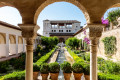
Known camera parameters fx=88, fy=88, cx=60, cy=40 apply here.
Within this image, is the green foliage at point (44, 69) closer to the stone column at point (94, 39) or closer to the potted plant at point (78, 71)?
the potted plant at point (78, 71)

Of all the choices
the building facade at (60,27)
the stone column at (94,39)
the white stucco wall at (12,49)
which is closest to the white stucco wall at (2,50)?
the white stucco wall at (12,49)

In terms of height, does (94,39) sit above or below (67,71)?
above

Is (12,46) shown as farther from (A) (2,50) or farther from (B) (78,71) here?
(B) (78,71)

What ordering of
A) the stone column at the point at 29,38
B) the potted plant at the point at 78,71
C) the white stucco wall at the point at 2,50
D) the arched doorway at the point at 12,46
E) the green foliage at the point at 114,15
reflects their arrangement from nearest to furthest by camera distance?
the stone column at the point at 29,38
the potted plant at the point at 78,71
the white stucco wall at the point at 2,50
the arched doorway at the point at 12,46
the green foliage at the point at 114,15

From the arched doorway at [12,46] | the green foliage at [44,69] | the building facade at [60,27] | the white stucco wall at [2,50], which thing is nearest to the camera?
the green foliage at [44,69]

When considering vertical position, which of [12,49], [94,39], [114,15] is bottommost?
[12,49]

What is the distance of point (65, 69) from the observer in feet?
15.0

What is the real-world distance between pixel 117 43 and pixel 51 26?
42921 millimetres

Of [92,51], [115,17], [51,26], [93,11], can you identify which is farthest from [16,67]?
[51,26]

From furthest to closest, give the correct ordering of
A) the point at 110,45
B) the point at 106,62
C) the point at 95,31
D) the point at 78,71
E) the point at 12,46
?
the point at 12,46, the point at 110,45, the point at 106,62, the point at 78,71, the point at 95,31

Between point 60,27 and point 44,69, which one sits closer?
point 44,69

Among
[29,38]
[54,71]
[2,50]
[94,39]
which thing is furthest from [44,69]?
[2,50]

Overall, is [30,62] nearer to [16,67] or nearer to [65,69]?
[65,69]

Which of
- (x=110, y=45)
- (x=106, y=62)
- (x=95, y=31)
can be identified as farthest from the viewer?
(x=110, y=45)
